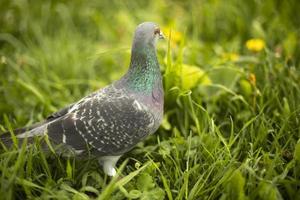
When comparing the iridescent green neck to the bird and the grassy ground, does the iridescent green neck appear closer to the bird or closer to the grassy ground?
the bird

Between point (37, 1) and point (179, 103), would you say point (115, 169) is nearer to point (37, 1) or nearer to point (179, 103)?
point (179, 103)

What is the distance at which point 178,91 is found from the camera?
364 centimetres

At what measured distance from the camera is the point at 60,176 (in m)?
3.01

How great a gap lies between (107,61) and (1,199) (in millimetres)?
2469

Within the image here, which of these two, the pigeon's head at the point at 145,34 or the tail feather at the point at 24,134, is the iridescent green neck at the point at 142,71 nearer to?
the pigeon's head at the point at 145,34

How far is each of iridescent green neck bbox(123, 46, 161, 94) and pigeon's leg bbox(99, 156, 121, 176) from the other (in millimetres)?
534

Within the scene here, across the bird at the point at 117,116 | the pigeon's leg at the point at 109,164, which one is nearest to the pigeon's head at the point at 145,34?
the bird at the point at 117,116

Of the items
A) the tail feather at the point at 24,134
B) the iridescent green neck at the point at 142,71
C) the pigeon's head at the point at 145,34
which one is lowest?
the tail feather at the point at 24,134

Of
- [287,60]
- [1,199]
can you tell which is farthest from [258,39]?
[1,199]

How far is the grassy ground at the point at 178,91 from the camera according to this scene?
279 cm

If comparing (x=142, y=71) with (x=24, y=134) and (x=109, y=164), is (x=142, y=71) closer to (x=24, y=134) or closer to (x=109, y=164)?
(x=109, y=164)

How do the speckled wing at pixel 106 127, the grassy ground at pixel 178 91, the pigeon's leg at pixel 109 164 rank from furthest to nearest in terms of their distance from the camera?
the pigeon's leg at pixel 109 164 < the speckled wing at pixel 106 127 < the grassy ground at pixel 178 91

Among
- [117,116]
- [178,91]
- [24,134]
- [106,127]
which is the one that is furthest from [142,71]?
[24,134]

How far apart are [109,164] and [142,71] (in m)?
0.73
